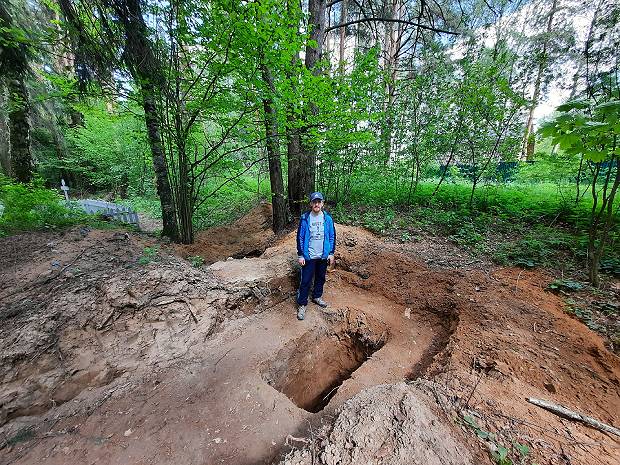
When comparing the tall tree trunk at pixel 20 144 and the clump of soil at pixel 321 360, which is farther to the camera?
the tall tree trunk at pixel 20 144

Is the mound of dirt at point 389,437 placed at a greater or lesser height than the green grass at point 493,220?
lesser

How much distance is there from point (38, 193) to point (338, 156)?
7706 mm

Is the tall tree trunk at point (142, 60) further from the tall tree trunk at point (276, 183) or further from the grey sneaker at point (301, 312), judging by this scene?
the grey sneaker at point (301, 312)

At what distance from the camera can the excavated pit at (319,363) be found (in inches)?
137

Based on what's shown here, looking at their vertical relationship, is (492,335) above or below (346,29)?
below

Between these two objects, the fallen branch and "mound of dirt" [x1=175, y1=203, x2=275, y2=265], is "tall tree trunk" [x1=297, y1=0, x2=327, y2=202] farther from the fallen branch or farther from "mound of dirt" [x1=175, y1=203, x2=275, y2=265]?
the fallen branch

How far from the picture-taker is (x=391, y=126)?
799cm

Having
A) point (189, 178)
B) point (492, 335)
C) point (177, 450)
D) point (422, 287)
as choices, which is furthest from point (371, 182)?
point (177, 450)

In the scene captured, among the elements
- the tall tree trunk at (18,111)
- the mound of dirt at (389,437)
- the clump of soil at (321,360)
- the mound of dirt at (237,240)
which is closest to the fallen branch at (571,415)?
the mound of dirt at (389,437)

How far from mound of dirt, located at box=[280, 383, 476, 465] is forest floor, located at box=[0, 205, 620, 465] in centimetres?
1

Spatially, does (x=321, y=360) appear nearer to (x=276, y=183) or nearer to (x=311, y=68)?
(x=276, y=183)

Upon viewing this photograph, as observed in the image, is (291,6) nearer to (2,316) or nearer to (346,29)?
(2,316)

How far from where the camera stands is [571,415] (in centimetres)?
222

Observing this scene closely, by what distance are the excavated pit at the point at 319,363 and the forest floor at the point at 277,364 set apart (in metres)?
0.02
